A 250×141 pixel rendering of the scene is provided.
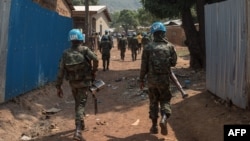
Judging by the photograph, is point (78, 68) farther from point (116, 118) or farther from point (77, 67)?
point (116, 118)

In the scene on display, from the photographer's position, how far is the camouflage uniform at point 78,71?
21.8 ft

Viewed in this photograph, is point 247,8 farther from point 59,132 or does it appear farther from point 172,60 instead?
point 59,132

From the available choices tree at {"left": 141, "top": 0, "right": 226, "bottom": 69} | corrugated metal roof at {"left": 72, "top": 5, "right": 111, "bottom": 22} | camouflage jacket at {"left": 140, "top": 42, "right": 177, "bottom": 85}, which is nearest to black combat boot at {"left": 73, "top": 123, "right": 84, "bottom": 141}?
camouflage jacket at {"left": 140, "top": 42, "right": 177, "bottom": 85}

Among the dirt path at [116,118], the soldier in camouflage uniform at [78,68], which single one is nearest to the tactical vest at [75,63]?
the soldier in camouflage uniform at [78,68]

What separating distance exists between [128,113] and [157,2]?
8.54m

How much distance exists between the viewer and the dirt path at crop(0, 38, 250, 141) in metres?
6.87

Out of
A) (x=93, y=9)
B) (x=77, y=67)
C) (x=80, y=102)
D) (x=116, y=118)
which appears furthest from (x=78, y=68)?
(x=93, y=9)

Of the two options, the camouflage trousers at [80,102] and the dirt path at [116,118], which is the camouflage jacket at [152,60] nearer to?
the dirt path at [116,118]

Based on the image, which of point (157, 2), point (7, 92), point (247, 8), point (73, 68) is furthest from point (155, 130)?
point (157, 2)

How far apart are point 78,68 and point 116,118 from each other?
2.27m

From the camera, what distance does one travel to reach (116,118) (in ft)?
28.2

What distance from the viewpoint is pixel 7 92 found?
806 centimetres

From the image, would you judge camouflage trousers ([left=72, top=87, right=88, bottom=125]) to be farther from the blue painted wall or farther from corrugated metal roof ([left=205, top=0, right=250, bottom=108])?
corrugated metal roof ([left=205, top=0, right=250, bottom=108])

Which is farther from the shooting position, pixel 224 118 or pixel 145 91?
pixel 145 91
